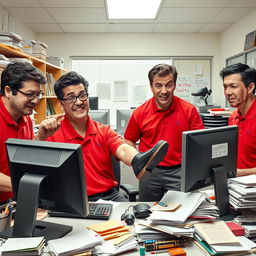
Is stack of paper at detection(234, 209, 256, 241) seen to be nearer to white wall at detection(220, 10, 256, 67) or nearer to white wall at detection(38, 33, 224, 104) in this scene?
white wall at detection(220, 10, 256, 67)

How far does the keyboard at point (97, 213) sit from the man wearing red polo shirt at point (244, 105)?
108cm

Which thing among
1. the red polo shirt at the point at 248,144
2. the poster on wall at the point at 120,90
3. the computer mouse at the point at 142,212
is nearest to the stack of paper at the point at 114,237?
the computer mouse at the point at 142,212

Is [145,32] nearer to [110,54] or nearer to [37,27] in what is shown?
[110,54]

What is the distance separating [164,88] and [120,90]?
10.6ft

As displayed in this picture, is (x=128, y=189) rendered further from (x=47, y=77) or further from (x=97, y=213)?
(x=47, y=77)

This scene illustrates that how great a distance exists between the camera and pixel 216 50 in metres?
5.19

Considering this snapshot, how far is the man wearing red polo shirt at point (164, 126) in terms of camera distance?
7.07 ft

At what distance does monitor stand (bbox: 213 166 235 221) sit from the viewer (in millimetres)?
1334

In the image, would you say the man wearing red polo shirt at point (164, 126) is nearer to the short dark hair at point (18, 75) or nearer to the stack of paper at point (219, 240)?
the short dark hair at point (18, 75)

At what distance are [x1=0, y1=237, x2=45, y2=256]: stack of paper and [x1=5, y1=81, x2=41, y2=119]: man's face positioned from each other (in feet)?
3.00

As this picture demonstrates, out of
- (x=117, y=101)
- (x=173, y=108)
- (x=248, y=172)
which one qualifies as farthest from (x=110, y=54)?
(x=248, y=172)

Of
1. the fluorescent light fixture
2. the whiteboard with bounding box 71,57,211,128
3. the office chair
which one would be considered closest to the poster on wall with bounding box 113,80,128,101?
the whiteboard with bounding box 71,57,211,128

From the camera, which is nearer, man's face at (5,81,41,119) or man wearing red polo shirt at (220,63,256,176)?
man's face at (5,81,41,119)

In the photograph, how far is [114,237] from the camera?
113 cm
